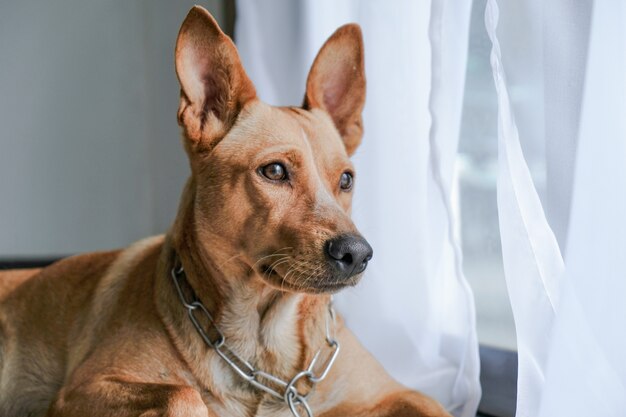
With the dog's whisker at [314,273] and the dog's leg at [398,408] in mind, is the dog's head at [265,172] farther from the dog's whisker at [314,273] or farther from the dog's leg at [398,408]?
the dog's leg at [398,408]

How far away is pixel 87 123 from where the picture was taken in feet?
12.2

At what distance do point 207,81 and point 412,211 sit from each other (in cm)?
80

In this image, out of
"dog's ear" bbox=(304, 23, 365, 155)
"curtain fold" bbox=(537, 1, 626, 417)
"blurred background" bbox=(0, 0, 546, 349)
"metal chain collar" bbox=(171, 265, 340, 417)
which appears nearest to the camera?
"curtain fold" bbox=(537, 1, 626, 417)

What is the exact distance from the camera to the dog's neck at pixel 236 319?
1.69 meters

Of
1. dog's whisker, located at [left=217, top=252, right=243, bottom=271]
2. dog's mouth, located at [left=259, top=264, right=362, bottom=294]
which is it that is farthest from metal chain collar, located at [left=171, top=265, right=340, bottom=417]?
dog's mouth, located at [left=259, top=264, right=362, bottom=294]

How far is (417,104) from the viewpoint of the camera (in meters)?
2.27

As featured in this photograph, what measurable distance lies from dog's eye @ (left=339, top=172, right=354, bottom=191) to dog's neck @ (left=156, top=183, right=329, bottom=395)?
0.82 feet

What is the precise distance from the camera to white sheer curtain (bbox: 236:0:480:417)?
205 cm

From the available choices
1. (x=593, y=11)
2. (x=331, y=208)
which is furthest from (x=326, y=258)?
(x=593, y=11)

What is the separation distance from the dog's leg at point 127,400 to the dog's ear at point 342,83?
0.76m

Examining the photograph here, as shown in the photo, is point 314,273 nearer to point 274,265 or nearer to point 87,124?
point 274,265

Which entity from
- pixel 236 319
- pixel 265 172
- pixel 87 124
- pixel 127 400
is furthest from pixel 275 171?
pixel 87 124

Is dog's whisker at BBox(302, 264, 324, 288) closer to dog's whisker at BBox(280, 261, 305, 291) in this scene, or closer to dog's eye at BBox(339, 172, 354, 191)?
dog's whisker at BBox(280, 261, 305, 291)

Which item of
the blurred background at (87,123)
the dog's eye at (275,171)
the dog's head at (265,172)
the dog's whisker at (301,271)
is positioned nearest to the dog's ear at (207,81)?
the dog's head at (265,172)
